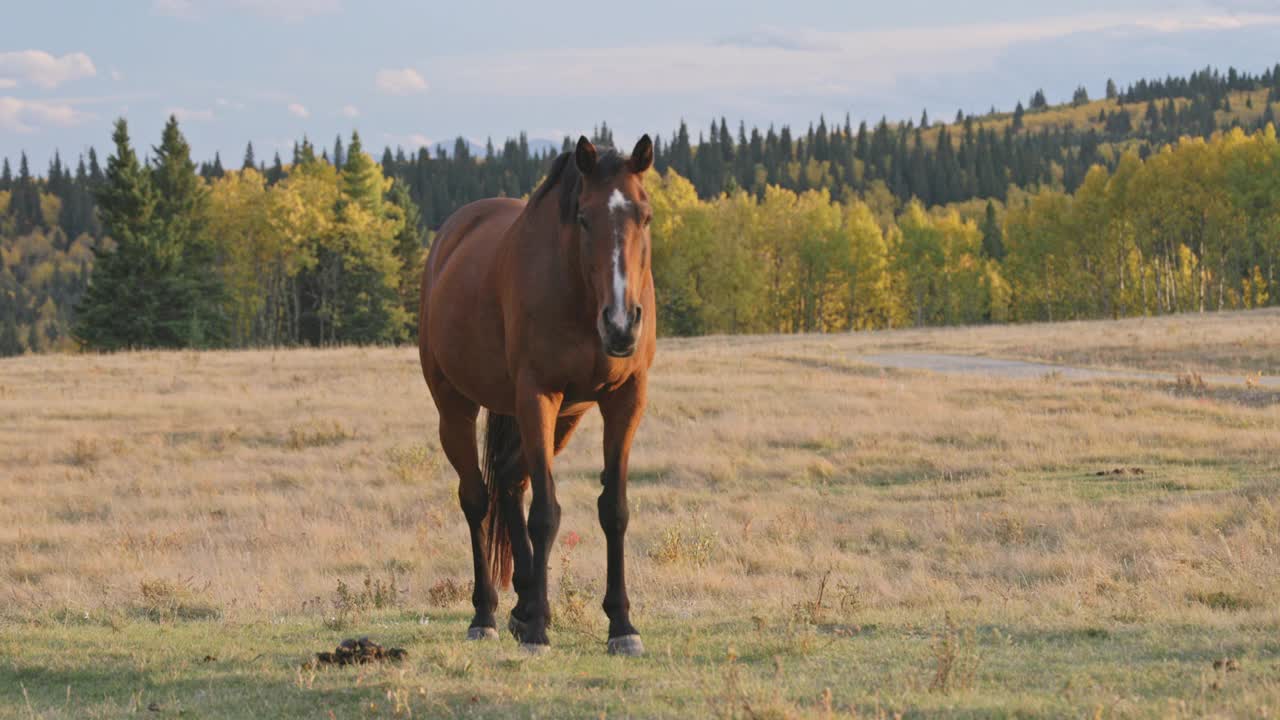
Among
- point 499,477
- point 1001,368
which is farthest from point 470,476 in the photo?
point 1001,368

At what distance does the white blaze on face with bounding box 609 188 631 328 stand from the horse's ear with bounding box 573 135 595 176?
0.77ft

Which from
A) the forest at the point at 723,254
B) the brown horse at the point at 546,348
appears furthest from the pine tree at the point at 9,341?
the brown horse at the point at 546,348

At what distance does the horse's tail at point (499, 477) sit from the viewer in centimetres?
813

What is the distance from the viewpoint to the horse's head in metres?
5.75

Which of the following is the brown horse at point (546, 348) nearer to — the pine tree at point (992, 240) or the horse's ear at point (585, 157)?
the horse's ear at point (585, 157)

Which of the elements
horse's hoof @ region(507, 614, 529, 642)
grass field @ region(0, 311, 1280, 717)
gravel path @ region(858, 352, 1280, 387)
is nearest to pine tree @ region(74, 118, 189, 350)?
grass field @ region(0, 311, 1280, 717)

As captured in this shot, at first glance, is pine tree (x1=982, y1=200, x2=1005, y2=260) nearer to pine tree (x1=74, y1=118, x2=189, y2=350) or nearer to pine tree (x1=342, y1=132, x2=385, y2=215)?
pine tree (x1=342, y1=132, x2=385, y2=215)

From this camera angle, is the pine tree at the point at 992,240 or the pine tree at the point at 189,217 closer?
the pine tree at the point at 189,217

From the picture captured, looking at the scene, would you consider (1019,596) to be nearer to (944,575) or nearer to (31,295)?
(944,575)

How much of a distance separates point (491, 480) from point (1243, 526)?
28.4 feet

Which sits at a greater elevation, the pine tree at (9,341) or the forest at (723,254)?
the forest at (723,254)

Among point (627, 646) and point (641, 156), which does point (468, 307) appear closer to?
point (641, 156)

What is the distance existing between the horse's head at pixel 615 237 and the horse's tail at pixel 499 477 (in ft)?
6.90

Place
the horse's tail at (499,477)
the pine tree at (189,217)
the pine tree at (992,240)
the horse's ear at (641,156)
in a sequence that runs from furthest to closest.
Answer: the pine tree at (992,240) → the pine tree at (189,217) → the horse's tail at (499,477) → the horse's ear at (641,156)
